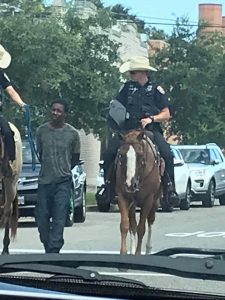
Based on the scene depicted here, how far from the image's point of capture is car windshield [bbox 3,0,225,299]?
4750 mm

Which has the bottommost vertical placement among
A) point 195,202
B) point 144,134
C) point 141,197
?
point 195,202

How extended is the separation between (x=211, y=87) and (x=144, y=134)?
29.0m

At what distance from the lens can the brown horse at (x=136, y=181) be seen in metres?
13.1

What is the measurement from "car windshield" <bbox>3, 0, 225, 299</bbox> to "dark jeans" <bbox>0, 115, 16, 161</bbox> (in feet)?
0.05

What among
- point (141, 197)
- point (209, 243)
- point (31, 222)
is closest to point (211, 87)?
point (31, 222)

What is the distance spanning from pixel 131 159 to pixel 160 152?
0.64m

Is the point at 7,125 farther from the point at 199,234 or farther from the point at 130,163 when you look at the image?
the point at 199,234

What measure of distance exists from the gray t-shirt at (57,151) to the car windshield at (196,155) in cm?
1839

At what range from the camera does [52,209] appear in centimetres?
1259

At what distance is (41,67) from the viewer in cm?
2900

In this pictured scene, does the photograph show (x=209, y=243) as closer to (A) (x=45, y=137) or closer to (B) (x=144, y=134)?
(B) (x=144, y=134)

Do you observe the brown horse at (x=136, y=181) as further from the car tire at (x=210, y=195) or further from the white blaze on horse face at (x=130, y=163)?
the car tire at (x=210, y=195)

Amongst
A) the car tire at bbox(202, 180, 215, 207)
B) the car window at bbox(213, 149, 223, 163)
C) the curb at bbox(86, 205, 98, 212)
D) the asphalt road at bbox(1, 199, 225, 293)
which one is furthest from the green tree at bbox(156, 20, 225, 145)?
the asphalt road at bbox(1, 199, 225, 293)

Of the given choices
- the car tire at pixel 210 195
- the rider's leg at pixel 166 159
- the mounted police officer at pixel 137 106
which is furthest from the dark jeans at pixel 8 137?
the car tire at pixel 210 195
